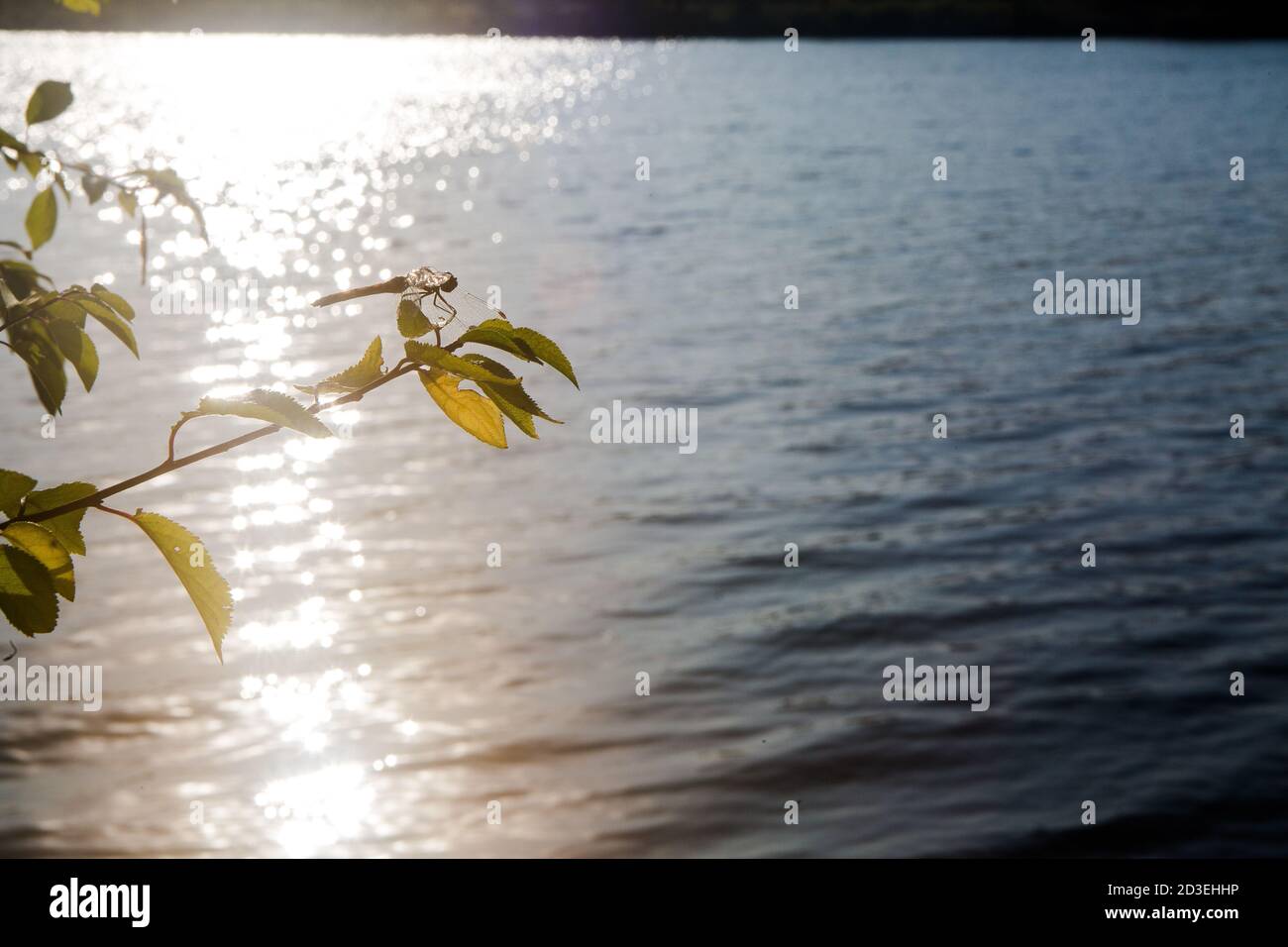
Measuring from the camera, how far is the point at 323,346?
20.6 metres

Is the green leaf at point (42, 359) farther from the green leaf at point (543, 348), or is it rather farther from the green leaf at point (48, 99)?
the green leaf at point (543, 348)

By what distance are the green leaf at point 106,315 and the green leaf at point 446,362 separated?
850mm

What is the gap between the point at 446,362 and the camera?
1.39 m

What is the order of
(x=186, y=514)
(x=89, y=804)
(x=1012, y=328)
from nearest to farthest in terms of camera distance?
(x=89, y=804) → (x=186, y=514) → (x=1012, y=328)

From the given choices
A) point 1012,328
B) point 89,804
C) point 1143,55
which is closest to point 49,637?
point 89,804

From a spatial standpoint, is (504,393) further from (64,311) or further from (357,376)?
(64,311)

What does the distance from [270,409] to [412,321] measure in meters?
0.18

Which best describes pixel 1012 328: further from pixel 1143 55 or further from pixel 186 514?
pixel 1143 55

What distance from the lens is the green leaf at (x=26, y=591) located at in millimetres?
1612

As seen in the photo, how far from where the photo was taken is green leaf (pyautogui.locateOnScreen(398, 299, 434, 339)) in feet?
4.63

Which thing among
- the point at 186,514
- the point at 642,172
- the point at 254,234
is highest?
the point at 642,172

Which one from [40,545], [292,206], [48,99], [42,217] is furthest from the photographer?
[292,206]

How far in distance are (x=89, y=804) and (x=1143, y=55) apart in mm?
91647

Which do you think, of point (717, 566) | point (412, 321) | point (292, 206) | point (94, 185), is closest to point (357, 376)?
point (412, 321)
